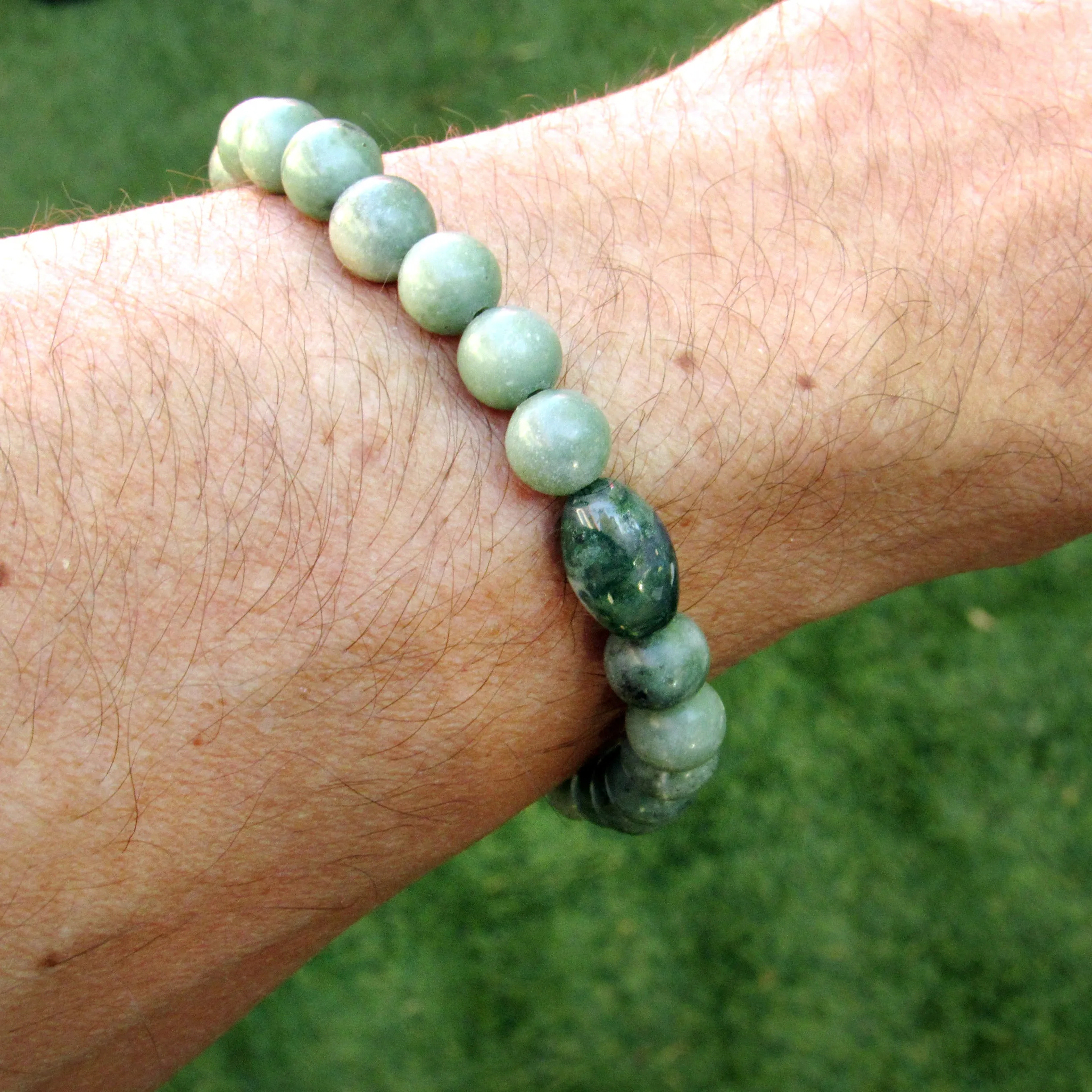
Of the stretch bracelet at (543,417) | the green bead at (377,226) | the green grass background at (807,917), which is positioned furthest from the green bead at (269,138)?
the green grass background at (807,917)

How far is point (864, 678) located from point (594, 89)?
A: 1686mm

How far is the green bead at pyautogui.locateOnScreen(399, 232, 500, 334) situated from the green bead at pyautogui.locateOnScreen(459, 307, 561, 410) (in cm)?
1

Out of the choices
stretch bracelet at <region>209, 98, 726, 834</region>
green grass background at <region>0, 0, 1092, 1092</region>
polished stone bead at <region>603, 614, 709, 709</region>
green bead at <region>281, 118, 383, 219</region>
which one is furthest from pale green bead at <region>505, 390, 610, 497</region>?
green grass background at <region>0, 0, 1092, 1092</region>

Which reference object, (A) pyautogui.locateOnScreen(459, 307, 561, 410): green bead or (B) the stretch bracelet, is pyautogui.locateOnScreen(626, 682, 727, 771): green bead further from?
(A) pyautogui.locateOnScreen(459, 307, 561, 410): green bead

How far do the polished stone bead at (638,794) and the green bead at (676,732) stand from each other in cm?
2

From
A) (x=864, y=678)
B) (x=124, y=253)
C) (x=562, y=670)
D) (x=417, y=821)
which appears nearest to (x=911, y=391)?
(x=562, y=670)

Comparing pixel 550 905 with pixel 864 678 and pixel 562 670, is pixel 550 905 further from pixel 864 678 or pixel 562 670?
pixel 562 670

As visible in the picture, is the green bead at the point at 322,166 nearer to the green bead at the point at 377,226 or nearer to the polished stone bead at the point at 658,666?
the green bead at the point at 377,226

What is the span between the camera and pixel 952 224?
1.09 metres

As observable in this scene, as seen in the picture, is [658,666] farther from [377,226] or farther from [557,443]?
[377,226]

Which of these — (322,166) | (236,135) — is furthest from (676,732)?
(236,135)

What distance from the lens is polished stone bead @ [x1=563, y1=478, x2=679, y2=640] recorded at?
912 mm

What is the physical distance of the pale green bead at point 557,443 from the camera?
906mm

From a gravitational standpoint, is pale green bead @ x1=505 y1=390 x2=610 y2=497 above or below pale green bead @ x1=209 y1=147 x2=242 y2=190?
below
